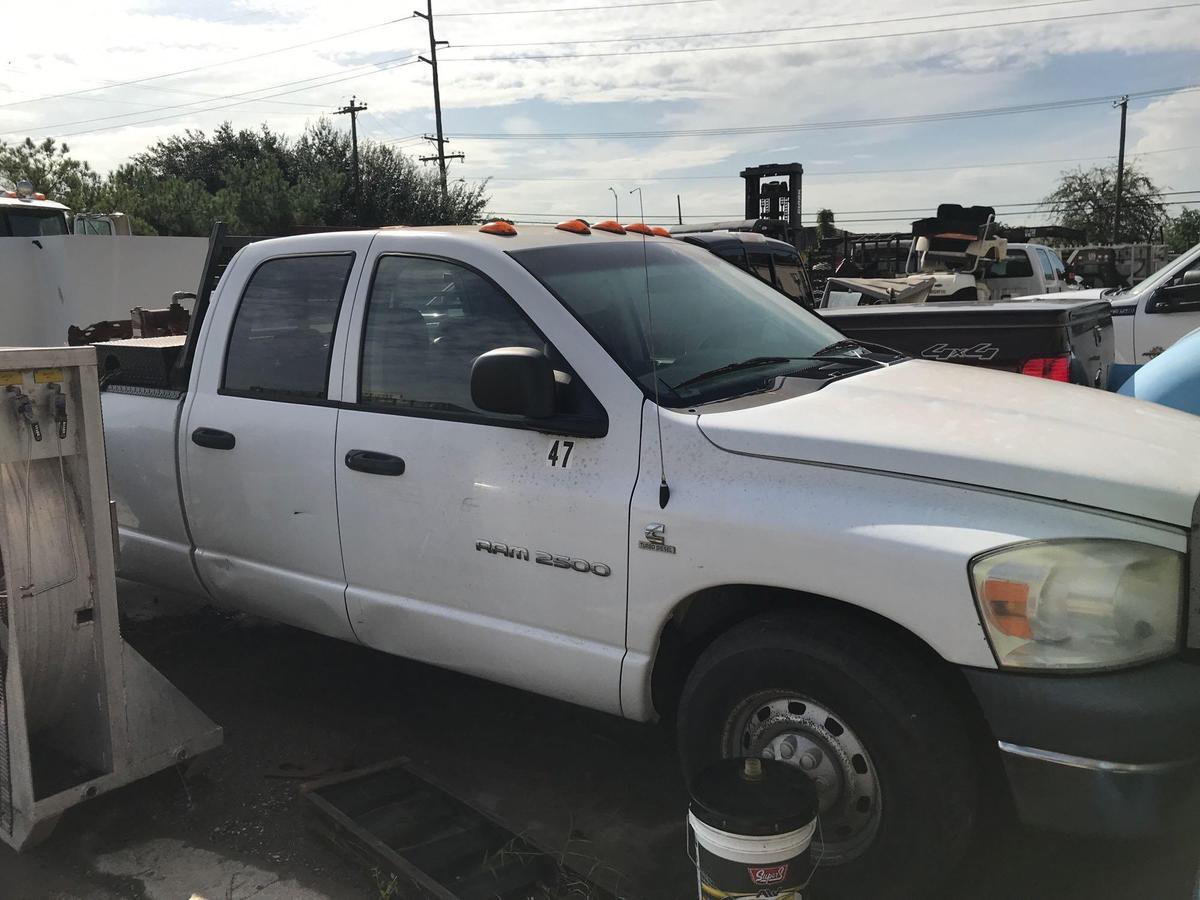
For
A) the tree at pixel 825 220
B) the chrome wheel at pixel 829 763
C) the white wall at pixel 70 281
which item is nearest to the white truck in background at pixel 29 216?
the white wall at pixel 70 281

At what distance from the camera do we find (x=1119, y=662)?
2203 millimetres

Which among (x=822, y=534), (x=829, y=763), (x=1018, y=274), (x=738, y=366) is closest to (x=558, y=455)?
(x=738, y=366)

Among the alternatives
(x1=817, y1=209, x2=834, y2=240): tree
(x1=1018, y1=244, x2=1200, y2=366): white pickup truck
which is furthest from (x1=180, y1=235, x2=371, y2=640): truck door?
(x1=817, y1=209, x2=834, y2=240): tree

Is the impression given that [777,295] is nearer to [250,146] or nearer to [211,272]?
[211,272]

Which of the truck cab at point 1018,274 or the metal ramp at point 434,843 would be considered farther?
the truck cab at point 1018,274

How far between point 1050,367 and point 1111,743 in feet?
10.1

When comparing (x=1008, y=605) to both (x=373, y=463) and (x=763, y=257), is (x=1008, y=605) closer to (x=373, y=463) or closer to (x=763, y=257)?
(x=373, y=463)

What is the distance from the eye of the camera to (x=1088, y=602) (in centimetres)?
221

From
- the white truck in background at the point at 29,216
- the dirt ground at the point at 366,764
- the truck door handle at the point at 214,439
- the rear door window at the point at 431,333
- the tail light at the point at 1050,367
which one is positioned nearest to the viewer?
Answer: the dirt ground at the point at 366,764

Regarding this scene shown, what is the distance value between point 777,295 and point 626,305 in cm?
103

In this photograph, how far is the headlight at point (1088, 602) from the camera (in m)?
2.21

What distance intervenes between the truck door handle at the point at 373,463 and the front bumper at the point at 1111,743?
1948mm

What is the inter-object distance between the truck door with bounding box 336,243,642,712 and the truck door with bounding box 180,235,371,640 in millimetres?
124

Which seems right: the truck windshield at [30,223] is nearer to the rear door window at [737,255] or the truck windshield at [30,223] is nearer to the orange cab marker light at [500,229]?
the rear door window at [737,255]
